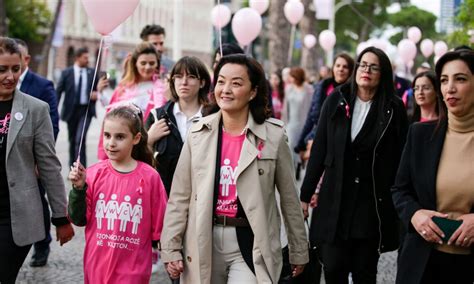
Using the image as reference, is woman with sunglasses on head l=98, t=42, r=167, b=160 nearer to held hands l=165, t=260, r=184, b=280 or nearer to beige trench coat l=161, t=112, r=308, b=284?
beige trench coat l=161, t=112, r=308, b=284

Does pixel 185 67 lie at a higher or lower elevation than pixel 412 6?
lower

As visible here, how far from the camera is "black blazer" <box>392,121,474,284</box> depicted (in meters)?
3.63

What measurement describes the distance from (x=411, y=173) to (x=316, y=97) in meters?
4.08

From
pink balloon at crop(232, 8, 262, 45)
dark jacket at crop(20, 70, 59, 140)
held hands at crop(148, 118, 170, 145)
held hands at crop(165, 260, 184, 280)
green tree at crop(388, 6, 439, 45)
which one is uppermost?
green tree at crop(388, 6, 439, 45)

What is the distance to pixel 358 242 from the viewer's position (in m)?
4.85

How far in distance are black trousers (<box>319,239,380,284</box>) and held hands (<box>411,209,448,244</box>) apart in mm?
1247

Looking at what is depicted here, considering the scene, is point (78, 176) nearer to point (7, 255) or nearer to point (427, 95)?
point (7, 255)

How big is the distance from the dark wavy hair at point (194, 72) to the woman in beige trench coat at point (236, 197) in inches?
46.8

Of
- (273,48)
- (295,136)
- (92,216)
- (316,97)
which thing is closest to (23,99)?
(92,216)

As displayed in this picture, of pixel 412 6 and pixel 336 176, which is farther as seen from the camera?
pixel 412 6

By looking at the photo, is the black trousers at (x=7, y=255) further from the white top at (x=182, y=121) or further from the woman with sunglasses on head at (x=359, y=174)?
the woman with sunglasses on head at (x=359, y=174)

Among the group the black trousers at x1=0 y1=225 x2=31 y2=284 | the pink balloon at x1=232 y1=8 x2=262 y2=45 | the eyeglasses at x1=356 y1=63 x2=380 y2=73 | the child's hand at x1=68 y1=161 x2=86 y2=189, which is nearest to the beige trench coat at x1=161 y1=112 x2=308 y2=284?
the child's hand at x1=68 y1=161 x2=86 y2=189

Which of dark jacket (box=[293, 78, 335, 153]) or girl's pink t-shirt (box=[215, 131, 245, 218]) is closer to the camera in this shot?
girl's pink t-shirt (box=[215, 131, 245, 218])

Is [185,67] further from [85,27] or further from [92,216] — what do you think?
[85,27]
